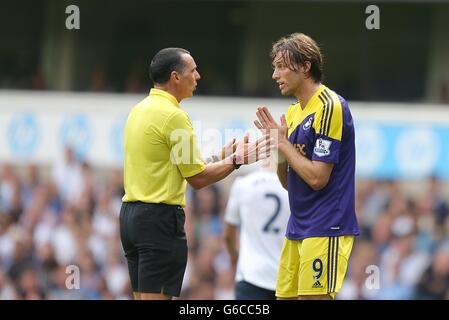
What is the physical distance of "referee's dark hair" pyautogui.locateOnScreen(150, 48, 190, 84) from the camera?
7355mm

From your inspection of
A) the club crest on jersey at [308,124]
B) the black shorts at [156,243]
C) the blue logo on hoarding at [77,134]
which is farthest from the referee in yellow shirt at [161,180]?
the blue logo on hoarding at [77,134]

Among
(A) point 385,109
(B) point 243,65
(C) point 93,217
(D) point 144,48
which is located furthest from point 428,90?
(C) point 93,217

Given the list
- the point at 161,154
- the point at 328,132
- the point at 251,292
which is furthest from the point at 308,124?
the point at 251,292

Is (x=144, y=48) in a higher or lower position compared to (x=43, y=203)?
higher

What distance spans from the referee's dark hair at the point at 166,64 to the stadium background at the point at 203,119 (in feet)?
22.5

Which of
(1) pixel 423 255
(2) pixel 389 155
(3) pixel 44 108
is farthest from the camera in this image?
(3) pixel 44 108

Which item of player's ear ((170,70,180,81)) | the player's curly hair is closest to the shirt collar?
player's ear ((170,70,180,81))

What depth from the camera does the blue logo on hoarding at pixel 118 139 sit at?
17.2 metres

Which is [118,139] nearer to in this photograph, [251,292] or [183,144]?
[251,292]

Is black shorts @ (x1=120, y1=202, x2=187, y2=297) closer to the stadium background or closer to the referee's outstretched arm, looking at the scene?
the referee's outstretched arm

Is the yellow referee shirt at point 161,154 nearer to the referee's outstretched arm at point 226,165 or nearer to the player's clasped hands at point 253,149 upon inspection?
the referee's outstretched arm at point 226,165
